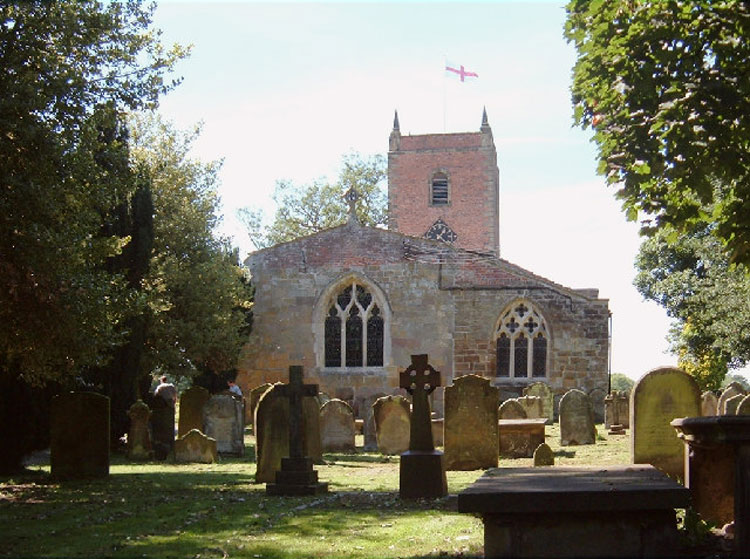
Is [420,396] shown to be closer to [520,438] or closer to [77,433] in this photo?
[77,433]

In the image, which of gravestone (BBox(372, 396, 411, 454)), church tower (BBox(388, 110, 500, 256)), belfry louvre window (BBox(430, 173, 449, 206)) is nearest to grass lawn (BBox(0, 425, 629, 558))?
gravestone (BBox(372, 396, 411, 454))

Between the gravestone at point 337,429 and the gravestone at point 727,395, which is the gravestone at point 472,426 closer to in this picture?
the gravestone at point 337,429

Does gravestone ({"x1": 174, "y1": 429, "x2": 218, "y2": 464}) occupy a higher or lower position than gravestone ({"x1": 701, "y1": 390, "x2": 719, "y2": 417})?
lower

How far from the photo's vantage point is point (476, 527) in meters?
9.12

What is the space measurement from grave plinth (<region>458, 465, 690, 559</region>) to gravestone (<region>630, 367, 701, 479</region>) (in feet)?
17.3

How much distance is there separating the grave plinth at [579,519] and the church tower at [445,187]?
1769 inches

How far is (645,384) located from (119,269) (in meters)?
12.6

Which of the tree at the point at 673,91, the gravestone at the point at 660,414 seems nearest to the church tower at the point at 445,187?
the gravestone at the point at 660,414

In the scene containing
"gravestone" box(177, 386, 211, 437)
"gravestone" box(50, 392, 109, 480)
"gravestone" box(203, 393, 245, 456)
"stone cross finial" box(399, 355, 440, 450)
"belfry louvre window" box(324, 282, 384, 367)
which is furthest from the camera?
"belfry louvre window" box(324, 282, 384, 367)

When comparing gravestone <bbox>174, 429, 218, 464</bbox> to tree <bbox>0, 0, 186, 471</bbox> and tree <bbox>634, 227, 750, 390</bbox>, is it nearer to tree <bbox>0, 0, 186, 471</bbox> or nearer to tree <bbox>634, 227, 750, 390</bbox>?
tree <bbox>0, 0, 186, 471</bbox>

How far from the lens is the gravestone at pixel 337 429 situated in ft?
67.9

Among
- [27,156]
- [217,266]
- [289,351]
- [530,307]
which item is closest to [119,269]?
[217,266]

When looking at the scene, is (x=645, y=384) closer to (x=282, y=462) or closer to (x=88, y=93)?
(x=282, y=462)

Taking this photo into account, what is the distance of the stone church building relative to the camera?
31.3m
